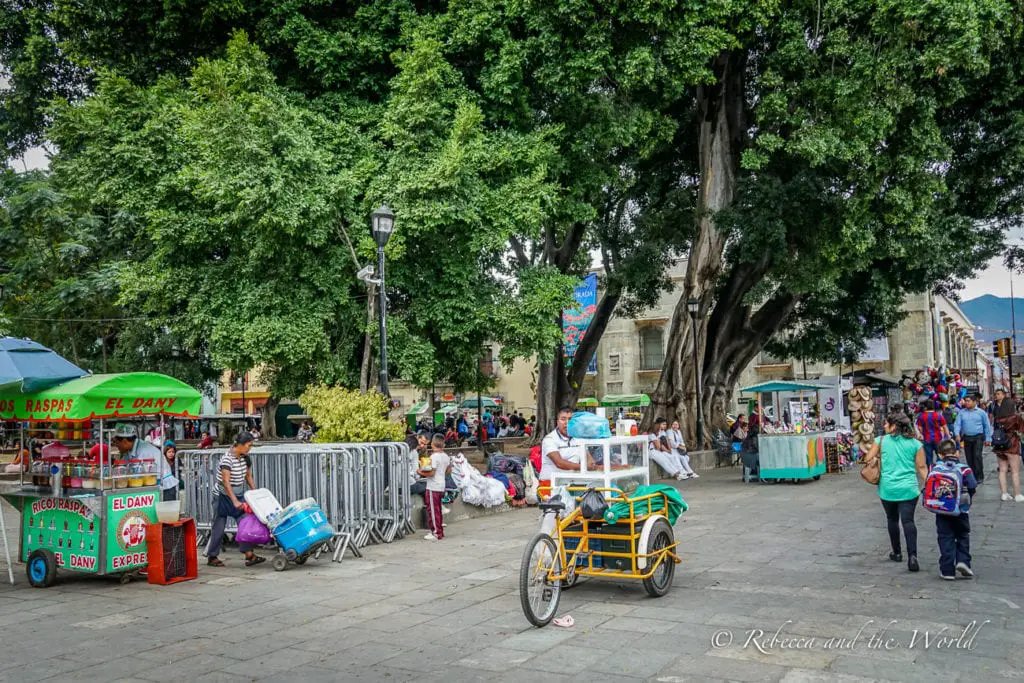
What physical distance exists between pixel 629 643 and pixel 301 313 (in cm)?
1226

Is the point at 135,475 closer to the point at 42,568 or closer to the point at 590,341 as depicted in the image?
the point at 42,568

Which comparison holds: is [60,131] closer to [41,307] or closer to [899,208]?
[41,307]

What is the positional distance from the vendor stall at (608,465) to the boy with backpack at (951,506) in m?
2.75

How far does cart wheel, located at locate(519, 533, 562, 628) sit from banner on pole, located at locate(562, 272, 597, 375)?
19.5 meters

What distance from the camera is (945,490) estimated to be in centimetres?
800

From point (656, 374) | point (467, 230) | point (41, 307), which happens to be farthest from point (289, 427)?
point (467, 230)

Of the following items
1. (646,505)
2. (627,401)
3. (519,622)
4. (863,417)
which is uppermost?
(627,401)

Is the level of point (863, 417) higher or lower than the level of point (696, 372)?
lower

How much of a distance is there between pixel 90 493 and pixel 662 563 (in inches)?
237

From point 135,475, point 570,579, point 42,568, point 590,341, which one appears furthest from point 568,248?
point 42,568

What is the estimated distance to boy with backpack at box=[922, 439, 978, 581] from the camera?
8.02 meters

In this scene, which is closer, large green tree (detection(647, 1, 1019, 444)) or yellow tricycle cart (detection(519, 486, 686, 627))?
yellow tricycle cart (detection(519, 486, 686, 627))

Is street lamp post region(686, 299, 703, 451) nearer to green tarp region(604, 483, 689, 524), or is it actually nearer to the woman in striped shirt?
green tarp region(604, 483, 689, 524)

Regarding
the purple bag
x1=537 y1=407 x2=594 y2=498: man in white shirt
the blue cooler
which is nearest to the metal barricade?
the blue cooler
